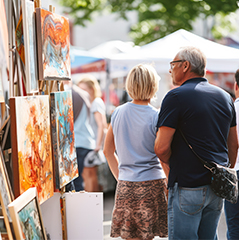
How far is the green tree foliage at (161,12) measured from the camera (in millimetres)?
9103

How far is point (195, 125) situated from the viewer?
2285 mm

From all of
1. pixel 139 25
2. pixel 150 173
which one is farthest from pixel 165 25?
pixel 150 173

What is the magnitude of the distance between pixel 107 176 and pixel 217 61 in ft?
7.99

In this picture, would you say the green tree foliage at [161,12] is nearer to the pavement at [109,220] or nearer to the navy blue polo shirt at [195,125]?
the pavement at [109,220]

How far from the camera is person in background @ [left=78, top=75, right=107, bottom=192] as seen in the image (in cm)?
512

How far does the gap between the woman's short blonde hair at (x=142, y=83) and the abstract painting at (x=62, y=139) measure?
0.47m

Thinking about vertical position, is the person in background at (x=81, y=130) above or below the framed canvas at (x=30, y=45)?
below

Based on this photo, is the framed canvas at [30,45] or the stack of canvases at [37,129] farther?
the framed canvas at [30,45]

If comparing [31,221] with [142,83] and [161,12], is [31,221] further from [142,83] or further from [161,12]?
[161,12]

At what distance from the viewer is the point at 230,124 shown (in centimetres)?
252

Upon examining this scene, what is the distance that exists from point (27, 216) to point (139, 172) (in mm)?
1099

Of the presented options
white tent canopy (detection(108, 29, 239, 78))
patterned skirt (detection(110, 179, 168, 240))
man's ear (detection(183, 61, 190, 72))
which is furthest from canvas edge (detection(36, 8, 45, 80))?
white tent canopy (detection(108, 29, 239, 78))

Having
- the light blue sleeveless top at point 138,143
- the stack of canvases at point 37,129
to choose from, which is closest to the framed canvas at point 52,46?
the stack of canvases at point 37,129

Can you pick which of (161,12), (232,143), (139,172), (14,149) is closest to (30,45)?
(14,149)
